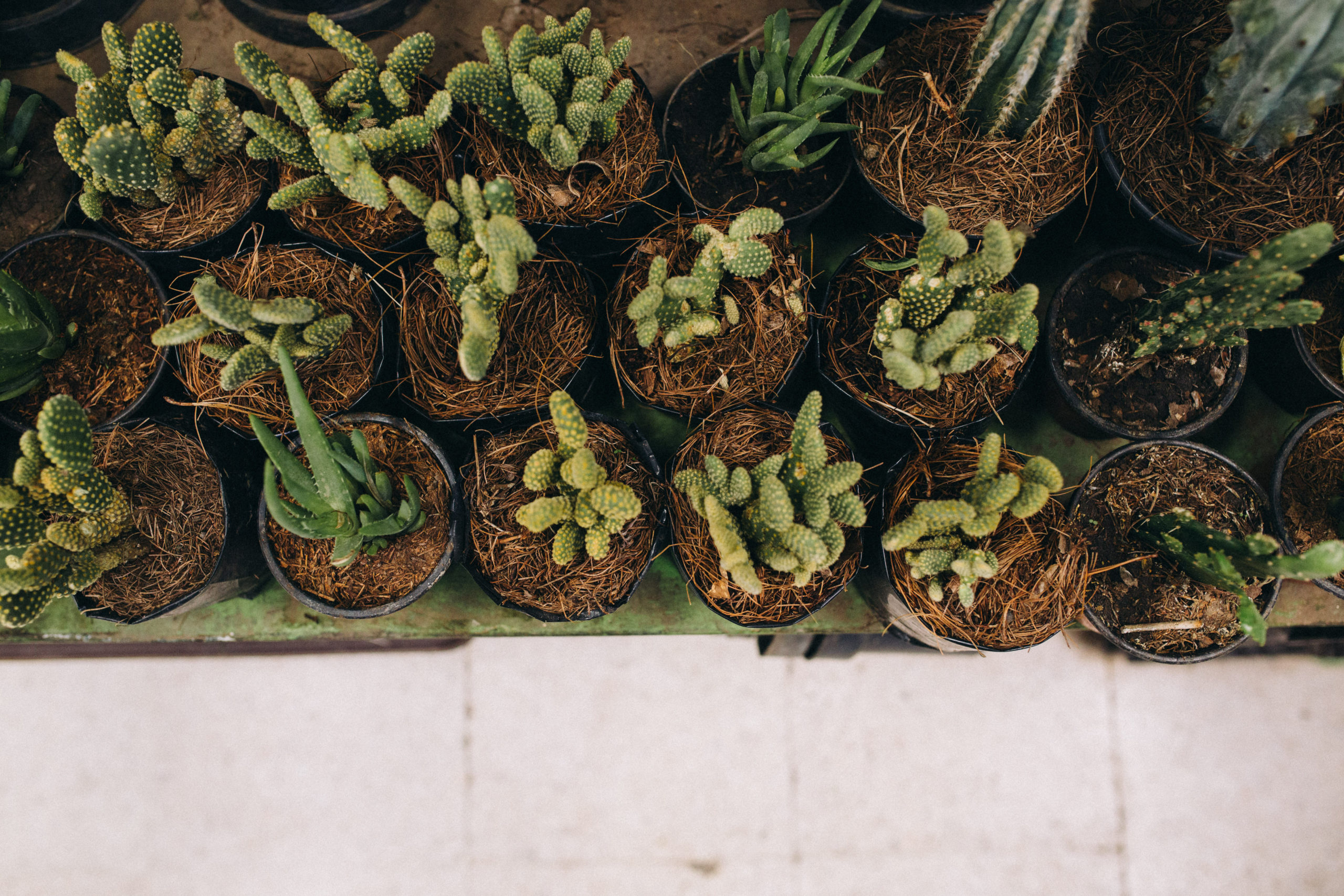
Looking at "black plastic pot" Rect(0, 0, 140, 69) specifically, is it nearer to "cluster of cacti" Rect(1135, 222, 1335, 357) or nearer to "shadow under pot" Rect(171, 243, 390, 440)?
"shadow under pot" Rect(171, 243, 390, 440)

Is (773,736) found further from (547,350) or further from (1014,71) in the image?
(1014,71)

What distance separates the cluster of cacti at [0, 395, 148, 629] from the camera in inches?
33.8

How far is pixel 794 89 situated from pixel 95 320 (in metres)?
1.15

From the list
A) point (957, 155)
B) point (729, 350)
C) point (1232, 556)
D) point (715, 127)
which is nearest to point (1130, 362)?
point (1232, 556)

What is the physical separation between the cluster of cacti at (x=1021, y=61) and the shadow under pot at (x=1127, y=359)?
273 mm

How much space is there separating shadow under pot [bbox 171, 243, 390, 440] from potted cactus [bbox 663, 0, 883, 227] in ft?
1.78

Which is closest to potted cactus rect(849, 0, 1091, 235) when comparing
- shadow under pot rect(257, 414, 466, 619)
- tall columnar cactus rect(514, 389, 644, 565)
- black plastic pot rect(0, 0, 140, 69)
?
tall columnar cactus rect(514, 389, 644, 565)

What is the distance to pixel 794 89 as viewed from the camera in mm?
1049

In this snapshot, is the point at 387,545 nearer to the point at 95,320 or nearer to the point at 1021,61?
the point at 95,320

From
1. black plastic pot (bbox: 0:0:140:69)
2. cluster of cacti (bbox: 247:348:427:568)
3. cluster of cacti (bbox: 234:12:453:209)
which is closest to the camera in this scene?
cluster of cacti (bbox: 247:348:427:568)

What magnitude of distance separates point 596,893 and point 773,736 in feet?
1.81

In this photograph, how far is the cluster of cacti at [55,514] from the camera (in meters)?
0.86

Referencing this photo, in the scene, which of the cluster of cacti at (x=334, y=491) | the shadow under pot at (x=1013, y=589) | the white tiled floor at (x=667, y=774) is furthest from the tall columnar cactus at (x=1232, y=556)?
the cluster of cacti at (x=334, y=491)

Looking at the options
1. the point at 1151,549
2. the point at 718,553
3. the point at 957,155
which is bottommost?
the point at 1151,549
